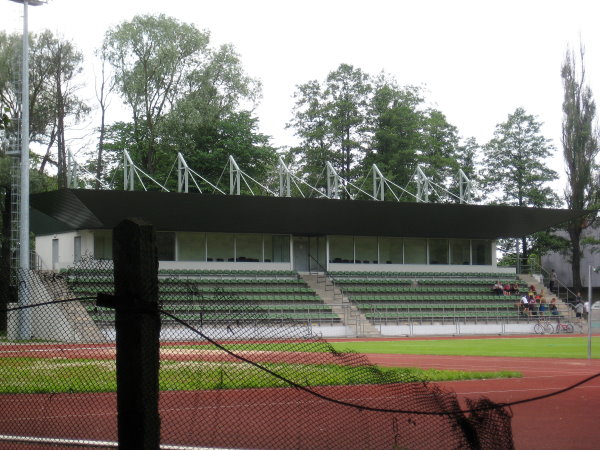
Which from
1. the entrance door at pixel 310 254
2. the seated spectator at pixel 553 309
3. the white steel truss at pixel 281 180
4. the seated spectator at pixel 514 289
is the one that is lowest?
the seated spectator at pixel 553 309

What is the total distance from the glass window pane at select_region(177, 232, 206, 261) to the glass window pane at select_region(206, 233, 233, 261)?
0.29 m

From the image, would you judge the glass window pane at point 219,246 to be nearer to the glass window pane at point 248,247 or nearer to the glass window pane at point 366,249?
the glass window pane at point 248,247

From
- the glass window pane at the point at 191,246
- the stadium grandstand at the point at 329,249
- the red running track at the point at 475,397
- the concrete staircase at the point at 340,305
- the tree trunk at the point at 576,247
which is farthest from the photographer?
Result: the tree trunk at the point at 576,247

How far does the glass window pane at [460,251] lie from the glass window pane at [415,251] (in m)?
1.93

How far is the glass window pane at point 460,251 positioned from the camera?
57.5m

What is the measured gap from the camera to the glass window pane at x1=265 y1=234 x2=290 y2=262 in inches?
2061

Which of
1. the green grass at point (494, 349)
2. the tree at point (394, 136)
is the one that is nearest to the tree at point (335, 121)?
the tree at point (394, 136)

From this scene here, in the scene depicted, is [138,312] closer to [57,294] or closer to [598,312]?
[57,294]

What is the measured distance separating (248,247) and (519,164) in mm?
30083

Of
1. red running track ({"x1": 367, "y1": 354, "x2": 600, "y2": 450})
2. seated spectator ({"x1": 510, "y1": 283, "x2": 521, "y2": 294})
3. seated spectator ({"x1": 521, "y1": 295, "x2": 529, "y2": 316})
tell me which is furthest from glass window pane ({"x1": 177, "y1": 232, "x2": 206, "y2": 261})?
red running track ({"x1": 367, "y1": 354, "x2": 600, "y2": 450})

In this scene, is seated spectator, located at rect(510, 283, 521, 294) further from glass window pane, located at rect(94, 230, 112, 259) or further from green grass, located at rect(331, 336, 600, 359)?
glass window pane, located at rect(94, 230, 112, 259)

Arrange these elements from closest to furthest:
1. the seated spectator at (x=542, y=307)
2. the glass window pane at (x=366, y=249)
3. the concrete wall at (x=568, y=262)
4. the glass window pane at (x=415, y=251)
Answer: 1. the seated spectator at (x=542, y=307)
2. the glass window pane at (x=366, y=249)
3. the glass window pane at (x=415, y=251)
4. the concrete wall at (x=568, y=262)

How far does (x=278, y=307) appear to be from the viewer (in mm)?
40438

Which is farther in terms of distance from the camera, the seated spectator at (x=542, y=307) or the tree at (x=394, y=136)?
the tree at (x=394, y=136)
